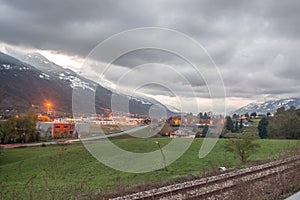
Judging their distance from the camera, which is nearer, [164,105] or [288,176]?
[288,176]

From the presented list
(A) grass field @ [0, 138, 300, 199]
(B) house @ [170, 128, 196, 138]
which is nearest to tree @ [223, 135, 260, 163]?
(A) grass field @ [0, 138, 300, 199]

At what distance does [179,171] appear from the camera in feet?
79.2

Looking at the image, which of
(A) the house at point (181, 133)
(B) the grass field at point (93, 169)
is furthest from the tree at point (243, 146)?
(A) the house at point (181, 133)

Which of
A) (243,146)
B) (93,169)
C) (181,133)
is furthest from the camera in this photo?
(93,169)

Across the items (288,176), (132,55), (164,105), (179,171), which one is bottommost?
(179,171)

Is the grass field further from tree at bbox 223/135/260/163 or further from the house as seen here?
the house

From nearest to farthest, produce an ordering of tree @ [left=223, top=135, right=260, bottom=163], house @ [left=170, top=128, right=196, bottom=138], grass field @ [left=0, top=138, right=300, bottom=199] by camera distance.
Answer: house @ [left=170, top=128, right=196, bottom=138]
grass field @ [left=0, top=138, right=300, bottom=199]
tree @ [left=223, top=135, right=260, bottom=163]

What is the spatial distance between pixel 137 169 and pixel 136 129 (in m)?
12.7

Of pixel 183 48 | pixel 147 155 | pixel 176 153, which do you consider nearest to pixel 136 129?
pixel 183 48

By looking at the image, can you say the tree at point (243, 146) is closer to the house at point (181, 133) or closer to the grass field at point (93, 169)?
the grass field at point (93, 169)

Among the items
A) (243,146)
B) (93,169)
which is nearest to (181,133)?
(243,146)

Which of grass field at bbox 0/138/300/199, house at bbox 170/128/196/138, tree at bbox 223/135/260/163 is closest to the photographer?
house at bbox 170/128/196/138

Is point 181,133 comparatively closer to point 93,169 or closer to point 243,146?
point 243,146

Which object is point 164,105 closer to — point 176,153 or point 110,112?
point 110,112
